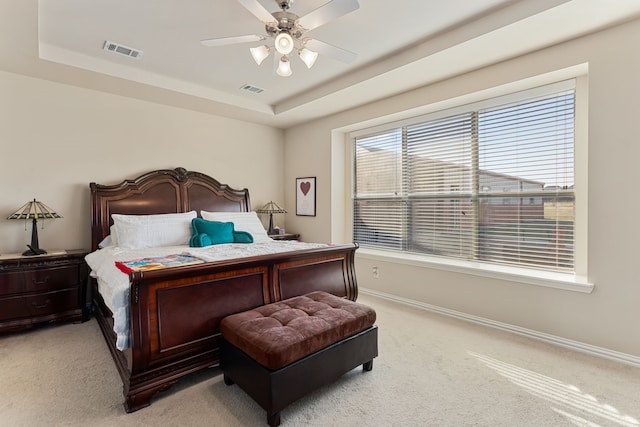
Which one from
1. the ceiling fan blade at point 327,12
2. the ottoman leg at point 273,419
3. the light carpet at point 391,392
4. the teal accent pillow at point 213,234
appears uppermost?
the ceiling fan blade at point 327,12

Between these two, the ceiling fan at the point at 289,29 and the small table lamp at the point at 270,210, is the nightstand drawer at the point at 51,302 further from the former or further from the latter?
the ceiling fan at the point at 289,29

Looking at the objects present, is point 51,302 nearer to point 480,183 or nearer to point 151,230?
point 151,230

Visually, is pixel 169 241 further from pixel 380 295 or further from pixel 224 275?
pixel 380 295

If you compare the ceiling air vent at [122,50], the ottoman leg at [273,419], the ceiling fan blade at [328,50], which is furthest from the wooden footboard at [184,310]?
the ceiling air vent at [122,50]

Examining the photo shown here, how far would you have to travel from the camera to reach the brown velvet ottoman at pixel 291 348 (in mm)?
1726

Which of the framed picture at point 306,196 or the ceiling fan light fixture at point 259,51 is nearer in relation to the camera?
the ceiling fan light fixture at point 259,51

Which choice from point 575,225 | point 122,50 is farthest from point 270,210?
point 575,225

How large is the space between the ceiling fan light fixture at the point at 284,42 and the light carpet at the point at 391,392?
2.39 metres

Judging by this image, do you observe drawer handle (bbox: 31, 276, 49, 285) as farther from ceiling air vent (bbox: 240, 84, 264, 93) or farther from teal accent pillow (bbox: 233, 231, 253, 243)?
ceiling air vent (bbox: 240, 84, 264, 93)

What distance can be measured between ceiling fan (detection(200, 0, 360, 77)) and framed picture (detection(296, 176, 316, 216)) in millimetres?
2567

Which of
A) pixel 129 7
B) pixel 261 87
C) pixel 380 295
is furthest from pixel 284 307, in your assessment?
pixel 261 87

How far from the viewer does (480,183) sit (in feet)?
11.5

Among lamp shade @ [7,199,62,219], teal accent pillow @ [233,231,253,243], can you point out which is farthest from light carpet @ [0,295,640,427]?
teal accent pillow @ [233,231,253,243]

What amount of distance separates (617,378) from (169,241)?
13.5 ft
